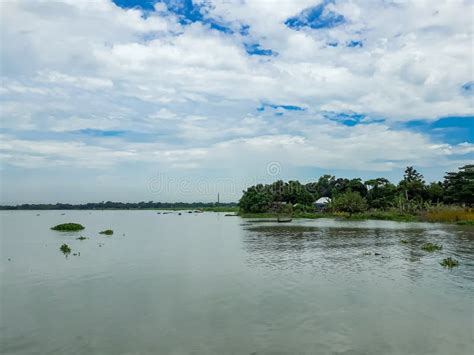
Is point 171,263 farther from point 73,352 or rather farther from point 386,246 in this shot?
point 386,246

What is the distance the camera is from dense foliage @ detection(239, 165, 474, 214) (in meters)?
74.9

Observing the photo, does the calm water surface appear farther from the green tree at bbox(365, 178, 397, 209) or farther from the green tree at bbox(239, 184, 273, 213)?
the green tree at bbox(239, 184, 273, 213)

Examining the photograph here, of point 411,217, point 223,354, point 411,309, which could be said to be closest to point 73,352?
point 223,354

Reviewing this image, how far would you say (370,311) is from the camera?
13.0 metres

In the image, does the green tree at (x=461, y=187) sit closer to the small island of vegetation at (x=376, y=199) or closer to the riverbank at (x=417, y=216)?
the small island of vegetation at (x=376, y=199)

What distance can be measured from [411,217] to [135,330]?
68.3m

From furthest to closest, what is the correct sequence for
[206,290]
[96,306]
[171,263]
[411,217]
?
[411,217], [171,263], [206,290], [96,306]

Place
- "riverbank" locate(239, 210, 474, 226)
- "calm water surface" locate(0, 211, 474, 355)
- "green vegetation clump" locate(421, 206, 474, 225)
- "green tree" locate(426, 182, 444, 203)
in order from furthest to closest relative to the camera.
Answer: "green tree" locate(426, 182, 444, 203), "riverbank" locate(239, 210, 474, 226), "green vegetation clump" locate(421, 206, 474, 225), "calm water surface" locate(0, 211, 474, 355)

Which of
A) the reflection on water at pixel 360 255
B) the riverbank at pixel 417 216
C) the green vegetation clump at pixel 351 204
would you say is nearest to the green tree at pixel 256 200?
the riverbank at pixel 417 216

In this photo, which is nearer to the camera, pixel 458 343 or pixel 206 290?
pixel 458 343

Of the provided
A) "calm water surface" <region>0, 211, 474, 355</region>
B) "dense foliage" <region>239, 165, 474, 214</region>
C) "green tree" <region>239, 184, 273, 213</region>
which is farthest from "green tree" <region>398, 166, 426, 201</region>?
"calm water surface" <region>0, 211, 474, 355</region>

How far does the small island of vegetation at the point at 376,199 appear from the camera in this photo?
2741 inches

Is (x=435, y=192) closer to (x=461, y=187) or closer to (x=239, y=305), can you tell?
(x=461, y=187)

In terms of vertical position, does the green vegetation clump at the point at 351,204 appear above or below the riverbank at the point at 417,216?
above
